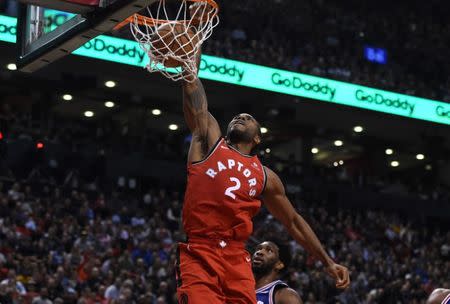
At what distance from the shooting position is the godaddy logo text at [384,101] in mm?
25234

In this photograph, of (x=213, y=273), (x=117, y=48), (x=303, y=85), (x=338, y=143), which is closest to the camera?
(x=213, y=273)

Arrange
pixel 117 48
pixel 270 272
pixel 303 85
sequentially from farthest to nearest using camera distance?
pixel 303 85, pixel 117 48, pixel 270 272

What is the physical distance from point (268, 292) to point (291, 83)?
1816 cm

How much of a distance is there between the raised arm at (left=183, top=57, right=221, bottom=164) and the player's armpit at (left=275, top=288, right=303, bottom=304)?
120 centimetres

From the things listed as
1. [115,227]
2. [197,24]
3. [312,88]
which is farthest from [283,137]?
[197,24]

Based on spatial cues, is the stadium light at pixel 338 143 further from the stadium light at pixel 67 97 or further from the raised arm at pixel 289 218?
the raised arm at pixel 289 218

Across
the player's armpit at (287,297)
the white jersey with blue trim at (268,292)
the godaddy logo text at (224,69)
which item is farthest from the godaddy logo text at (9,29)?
the player's armpit at (287,297)

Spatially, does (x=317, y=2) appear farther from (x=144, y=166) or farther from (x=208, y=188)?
(x=208, y=188)

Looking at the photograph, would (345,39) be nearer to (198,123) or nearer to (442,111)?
(442,111)

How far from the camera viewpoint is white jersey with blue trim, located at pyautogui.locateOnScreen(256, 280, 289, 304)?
6195 mm

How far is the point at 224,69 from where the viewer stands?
23078mm

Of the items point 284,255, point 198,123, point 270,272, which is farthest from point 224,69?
point 198,123

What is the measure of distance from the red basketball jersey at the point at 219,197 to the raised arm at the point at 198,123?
0.18 ft

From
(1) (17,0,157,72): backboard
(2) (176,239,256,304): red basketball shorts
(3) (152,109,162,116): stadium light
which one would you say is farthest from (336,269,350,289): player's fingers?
(3) (152,109,162,116): stadium light
